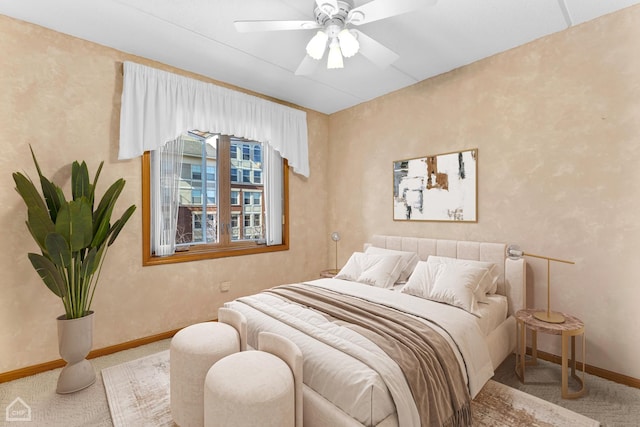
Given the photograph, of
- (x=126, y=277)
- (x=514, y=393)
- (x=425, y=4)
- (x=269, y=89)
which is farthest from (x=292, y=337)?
(x=269, y=89)

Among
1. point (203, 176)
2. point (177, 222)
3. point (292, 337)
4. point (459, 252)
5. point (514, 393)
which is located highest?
point (203, 176)

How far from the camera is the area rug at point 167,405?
6.14 feet

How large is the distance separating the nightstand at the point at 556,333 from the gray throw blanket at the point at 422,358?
86 centimetres

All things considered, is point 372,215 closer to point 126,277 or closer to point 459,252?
point 459,252

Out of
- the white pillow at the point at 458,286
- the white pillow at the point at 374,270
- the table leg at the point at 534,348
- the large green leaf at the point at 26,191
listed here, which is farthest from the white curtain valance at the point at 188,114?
the table leg at the point at 534,348

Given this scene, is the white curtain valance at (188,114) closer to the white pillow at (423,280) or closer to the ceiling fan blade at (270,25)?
the ceiling fan blade at (270,25)

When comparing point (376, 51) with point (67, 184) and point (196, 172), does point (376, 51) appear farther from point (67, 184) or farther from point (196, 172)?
point (67, 184)

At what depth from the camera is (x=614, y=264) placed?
229 centimetres

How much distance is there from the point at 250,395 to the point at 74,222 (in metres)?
1.80

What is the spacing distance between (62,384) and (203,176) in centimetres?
222

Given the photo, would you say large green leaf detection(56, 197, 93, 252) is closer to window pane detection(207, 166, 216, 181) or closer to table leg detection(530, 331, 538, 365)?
window pane detection(207, 166, 216, 181)

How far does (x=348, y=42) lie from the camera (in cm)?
206

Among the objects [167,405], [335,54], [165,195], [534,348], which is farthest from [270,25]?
[534,348]

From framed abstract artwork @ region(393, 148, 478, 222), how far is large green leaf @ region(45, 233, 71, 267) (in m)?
3.25
